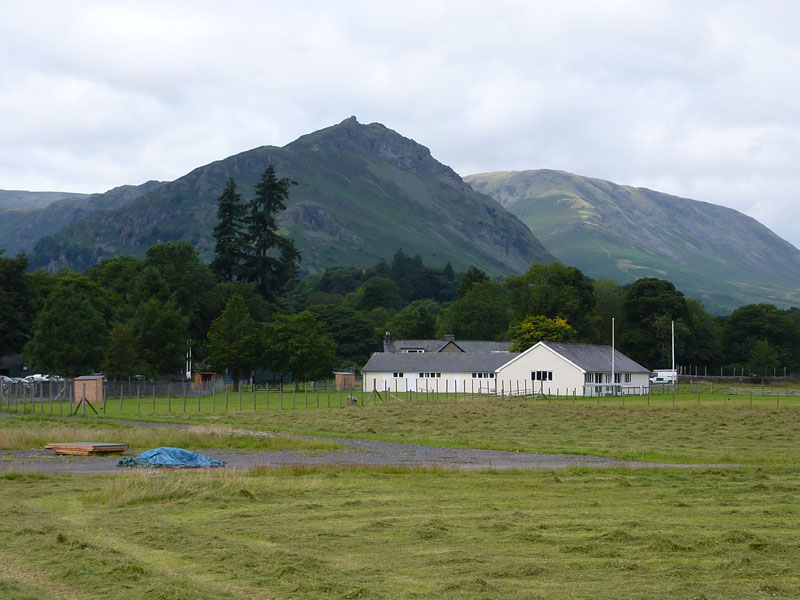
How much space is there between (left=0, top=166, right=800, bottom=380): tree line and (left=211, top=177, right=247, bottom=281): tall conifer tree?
20 cm

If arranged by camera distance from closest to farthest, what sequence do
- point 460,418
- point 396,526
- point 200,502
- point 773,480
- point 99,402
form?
point 396,526
point 200,502
point 773,480
point 460,418
point 99,402

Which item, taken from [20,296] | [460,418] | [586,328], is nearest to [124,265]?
[20,296]

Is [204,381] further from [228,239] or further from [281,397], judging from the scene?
[228,239]

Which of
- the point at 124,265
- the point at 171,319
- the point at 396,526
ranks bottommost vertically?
the point at 396,526

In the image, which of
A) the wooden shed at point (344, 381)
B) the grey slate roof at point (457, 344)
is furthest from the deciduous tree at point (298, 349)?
the grey slate roof at point (457, 344)

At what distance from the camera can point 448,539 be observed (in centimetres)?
1692

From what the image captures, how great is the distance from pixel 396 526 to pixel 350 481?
7545 millimetres

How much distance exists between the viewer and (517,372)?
93.7 m

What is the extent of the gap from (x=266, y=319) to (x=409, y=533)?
113m

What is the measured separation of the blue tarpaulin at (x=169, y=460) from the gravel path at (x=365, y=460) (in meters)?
0.60

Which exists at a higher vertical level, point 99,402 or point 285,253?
point 285,253

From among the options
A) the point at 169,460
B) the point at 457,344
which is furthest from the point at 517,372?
the point at 169,460

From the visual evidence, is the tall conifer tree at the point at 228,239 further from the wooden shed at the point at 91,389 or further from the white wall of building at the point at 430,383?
the wooden shed at the point at 91,389

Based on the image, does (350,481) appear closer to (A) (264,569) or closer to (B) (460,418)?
(A) (264,569)
